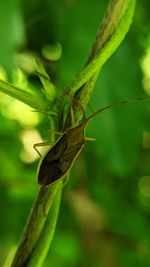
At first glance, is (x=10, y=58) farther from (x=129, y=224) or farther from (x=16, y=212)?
(x=129, y=224)

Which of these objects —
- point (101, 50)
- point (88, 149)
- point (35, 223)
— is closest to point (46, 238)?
point (35, 223)

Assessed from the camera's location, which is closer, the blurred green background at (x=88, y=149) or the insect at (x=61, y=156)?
the insect at (x=61, y=156)

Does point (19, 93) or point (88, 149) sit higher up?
point (19, 93)

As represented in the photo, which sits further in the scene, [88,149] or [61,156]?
[88,149]

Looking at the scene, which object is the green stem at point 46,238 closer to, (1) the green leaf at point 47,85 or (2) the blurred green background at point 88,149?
(1) the green leaf at point 47,85

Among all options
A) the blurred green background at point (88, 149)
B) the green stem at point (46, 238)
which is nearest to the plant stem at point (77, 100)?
the green stem at point (46, 238)

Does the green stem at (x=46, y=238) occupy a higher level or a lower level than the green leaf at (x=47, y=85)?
lower

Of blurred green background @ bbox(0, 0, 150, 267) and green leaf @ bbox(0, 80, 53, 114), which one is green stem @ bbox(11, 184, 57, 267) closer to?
green leaf @ bbox(0, 80, 53, 114)

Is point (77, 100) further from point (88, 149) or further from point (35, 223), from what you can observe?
point (88, 149)

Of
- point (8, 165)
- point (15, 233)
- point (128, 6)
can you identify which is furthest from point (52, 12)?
point (128, 6)
